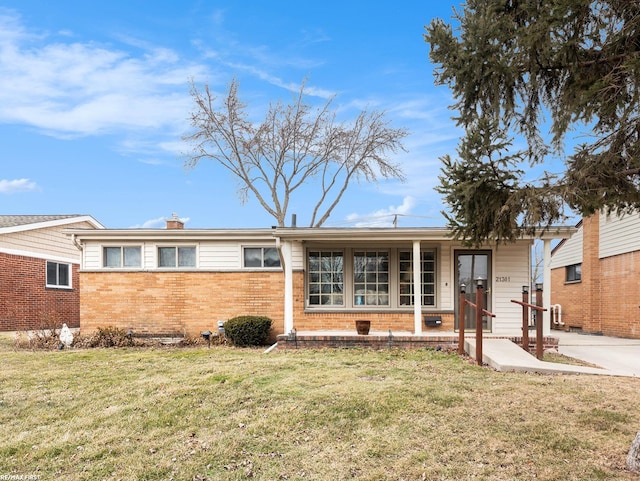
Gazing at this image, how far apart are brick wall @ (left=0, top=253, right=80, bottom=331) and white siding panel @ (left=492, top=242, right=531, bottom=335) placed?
1372 centimetres

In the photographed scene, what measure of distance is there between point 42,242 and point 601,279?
20.3 metres

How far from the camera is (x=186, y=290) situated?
13.1 metres

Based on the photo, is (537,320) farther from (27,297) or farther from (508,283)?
(27,297)

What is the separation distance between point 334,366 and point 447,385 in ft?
7.29

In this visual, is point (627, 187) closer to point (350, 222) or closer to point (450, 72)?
point (450, 72)

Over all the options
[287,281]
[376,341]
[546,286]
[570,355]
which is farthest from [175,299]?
[570,355]

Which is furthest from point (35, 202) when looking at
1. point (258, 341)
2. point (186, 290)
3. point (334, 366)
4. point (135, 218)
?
point (334, 366)

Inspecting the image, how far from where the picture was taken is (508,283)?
11766 millimetres

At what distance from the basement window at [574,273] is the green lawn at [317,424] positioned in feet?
43.0

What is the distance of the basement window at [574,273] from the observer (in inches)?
757

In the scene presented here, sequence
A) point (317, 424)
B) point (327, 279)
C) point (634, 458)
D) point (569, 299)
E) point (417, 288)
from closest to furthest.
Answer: point (634, 458)
point (317, 424)
point (417, 288)
point (327, 279)
point (569, 299)

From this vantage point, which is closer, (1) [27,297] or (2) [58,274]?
(1) [27,297]

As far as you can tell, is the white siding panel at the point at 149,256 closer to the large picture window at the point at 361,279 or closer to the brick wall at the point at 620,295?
the large picture window at the point at 361,279

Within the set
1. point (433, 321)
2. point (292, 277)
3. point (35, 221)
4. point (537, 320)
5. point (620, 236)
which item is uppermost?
point (35, 221)
